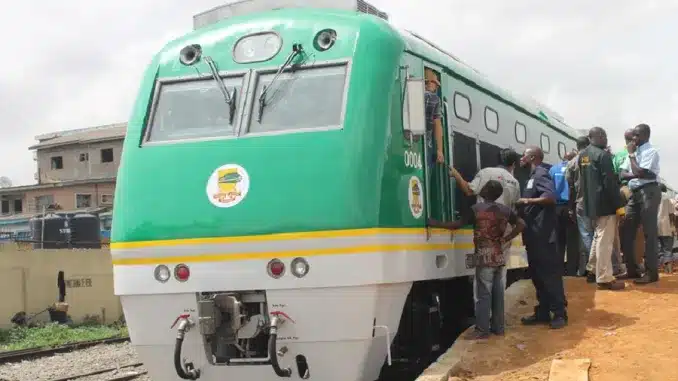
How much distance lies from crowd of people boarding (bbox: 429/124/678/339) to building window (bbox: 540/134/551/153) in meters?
1.80

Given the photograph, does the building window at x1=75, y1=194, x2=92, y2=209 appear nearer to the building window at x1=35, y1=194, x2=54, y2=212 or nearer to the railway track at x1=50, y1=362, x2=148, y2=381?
the building window at x1=35, y1=194, x2=54, y2=212

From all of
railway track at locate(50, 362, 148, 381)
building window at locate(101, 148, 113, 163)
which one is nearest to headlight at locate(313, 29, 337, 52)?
railway track at locate(50, 362, 148, 381)

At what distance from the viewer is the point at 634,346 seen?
6543mm

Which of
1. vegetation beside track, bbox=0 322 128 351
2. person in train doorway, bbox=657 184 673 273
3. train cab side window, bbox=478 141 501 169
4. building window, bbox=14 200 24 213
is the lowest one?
vegetation beside track, bbox=0 322 128 351

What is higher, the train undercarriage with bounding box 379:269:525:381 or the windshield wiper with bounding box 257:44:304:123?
the windshield wiper with bounding box 257:44:304:123

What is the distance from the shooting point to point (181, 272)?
6.30 meters

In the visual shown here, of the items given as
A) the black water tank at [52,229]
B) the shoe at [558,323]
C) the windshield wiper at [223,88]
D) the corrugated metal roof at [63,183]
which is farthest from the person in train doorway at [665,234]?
the corrugated metal roof at [63,183]

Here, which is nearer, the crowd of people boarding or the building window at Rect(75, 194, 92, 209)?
the crowd of people boarding

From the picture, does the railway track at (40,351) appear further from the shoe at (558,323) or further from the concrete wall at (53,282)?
the shoe at (558,323)

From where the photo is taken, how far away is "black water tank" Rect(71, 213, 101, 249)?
74.8ft

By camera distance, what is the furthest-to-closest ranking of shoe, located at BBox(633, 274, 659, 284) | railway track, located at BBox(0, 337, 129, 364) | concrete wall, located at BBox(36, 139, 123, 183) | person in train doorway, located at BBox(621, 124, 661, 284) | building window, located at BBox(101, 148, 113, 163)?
1. building window, located at BBox(101, 148, 113, 163)
2. concrete wall, located at BBox(36, 139, 123, 183)
3. railway track, located at BBox(0, 337, 129, 364)
4. shoe, located at BBox(633, 274, 659, 284)
5. person in train doorway, located at BBox(621, 124, 661, 284)

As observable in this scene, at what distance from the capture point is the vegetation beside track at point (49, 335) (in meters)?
15.6

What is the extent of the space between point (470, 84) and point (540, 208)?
67.3 inches

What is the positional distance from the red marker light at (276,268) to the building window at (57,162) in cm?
4402
